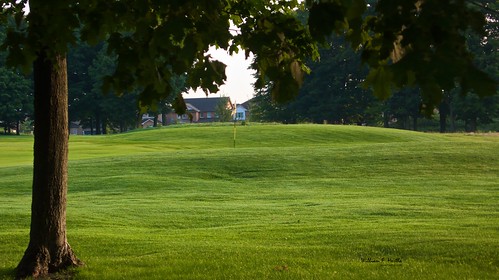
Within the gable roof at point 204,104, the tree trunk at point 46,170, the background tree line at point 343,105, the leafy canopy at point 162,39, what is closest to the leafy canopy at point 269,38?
the leafy canopy at point 162,39

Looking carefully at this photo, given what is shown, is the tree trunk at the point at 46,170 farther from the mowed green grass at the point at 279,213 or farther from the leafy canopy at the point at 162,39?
the leafy canopy at the point at 162,39

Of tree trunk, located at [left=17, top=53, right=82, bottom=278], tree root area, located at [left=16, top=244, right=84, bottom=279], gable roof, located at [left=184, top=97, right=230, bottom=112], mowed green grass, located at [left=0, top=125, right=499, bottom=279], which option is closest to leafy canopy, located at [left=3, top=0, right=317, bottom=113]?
tree trunk, located at [left=17, top=53, right=82, bottom=278]

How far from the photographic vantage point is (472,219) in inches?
527

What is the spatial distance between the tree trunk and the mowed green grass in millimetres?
552

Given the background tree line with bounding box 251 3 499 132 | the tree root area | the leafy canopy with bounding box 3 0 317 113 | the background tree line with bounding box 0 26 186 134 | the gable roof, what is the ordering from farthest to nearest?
1. the gable roof
2. the background tree line with bounding box 251 3 499 132
3. the background tree line with bounding box 0 26 186 134
4. the tree root area
5. the leafy canopy with bounding box 3 0 317 113

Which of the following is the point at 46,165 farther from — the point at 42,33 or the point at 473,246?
the point at 473,246

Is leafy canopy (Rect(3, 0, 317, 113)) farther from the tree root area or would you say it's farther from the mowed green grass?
the mowed green grass

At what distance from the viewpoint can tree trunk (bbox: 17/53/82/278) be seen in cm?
779

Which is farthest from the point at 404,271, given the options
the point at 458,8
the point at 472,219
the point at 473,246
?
the point at 472,219

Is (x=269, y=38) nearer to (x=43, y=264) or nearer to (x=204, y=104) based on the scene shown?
(x=43, y=264)

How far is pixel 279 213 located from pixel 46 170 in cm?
835

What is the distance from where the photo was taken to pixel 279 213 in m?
15.4

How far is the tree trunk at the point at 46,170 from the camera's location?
25.6 feet

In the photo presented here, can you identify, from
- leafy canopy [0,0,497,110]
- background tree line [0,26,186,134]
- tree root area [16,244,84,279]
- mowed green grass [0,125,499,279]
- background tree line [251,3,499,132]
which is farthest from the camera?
background tree line [251,3,499,132]
